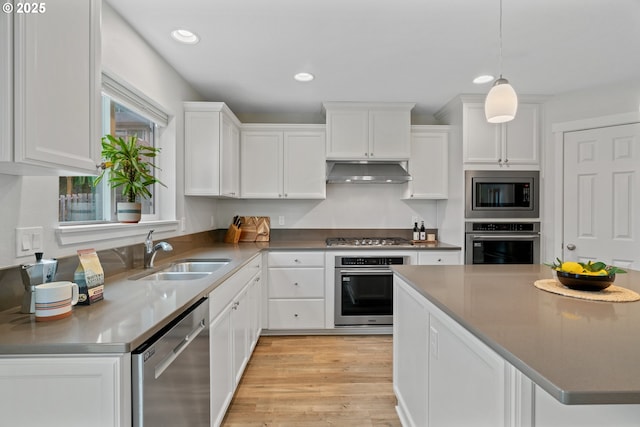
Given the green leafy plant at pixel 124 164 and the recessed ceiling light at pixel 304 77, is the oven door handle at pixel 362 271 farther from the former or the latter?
the green leafy plant at pixel 124 164

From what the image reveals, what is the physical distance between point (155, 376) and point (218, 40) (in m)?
2.04

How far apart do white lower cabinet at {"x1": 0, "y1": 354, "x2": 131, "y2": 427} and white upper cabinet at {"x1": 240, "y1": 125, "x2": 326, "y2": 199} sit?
8.79ft

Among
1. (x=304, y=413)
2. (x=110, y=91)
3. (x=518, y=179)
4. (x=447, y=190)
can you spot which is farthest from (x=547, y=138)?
(x=110, y=91)

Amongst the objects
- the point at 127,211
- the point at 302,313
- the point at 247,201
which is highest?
the point at 247,201

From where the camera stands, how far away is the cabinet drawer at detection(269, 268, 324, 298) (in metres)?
3.21

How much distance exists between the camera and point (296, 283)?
10.6ft

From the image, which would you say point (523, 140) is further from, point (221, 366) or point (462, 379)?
point (221, 366)

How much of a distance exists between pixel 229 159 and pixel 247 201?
2.63 feet

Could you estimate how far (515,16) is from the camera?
75.0 inches

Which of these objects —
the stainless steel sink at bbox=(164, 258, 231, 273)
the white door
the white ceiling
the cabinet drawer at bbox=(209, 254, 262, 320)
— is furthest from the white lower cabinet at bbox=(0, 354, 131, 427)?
the white door

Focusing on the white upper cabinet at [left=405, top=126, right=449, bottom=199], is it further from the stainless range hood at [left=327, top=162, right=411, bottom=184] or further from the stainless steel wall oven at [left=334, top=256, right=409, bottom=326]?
the stainless steel wall oven at [left=334, top=256, right=409, bottom=326]

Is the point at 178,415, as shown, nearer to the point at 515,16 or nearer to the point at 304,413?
the point at 304,413

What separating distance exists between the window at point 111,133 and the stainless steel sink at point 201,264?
487 mm

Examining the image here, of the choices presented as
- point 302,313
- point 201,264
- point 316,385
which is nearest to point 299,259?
point 302,313
